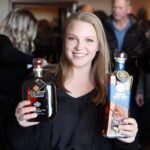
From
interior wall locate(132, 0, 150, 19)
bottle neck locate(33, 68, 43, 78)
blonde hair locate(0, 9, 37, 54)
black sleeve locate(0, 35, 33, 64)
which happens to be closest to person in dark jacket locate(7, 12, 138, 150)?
bottle neck locate(33, 68, 43, 78)

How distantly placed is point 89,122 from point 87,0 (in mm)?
3915

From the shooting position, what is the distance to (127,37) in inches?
120

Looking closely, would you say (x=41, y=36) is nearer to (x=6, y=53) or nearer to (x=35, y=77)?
(x=6, y=53)

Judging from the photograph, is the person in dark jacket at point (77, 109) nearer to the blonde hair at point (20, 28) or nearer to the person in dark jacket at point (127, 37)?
the blonde hair at point (20, 28)

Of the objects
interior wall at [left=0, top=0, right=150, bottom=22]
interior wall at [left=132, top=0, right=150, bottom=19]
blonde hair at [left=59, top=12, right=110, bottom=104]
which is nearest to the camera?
blonde hair at [left=59, top=12, right=110, bottom=104]

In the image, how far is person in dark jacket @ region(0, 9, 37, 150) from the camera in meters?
2.36

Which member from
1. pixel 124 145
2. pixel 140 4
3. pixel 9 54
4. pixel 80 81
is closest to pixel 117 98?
pixel 124 145

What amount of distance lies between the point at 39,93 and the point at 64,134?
202mm

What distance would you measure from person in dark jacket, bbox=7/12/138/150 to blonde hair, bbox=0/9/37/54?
1.28 metres

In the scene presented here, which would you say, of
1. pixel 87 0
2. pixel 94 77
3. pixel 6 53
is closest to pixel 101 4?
pixel 87 0

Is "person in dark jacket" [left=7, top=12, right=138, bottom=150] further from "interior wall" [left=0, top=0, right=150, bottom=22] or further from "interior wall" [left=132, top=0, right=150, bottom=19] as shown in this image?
"interior wall" [left=132, top=0, right=150, bottom=19]

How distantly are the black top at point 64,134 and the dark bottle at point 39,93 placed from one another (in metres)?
0.09

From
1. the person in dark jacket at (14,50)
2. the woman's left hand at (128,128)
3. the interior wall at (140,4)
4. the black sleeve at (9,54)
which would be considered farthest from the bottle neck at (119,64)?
the interior wall at (140,4)

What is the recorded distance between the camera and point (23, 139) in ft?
4.12
